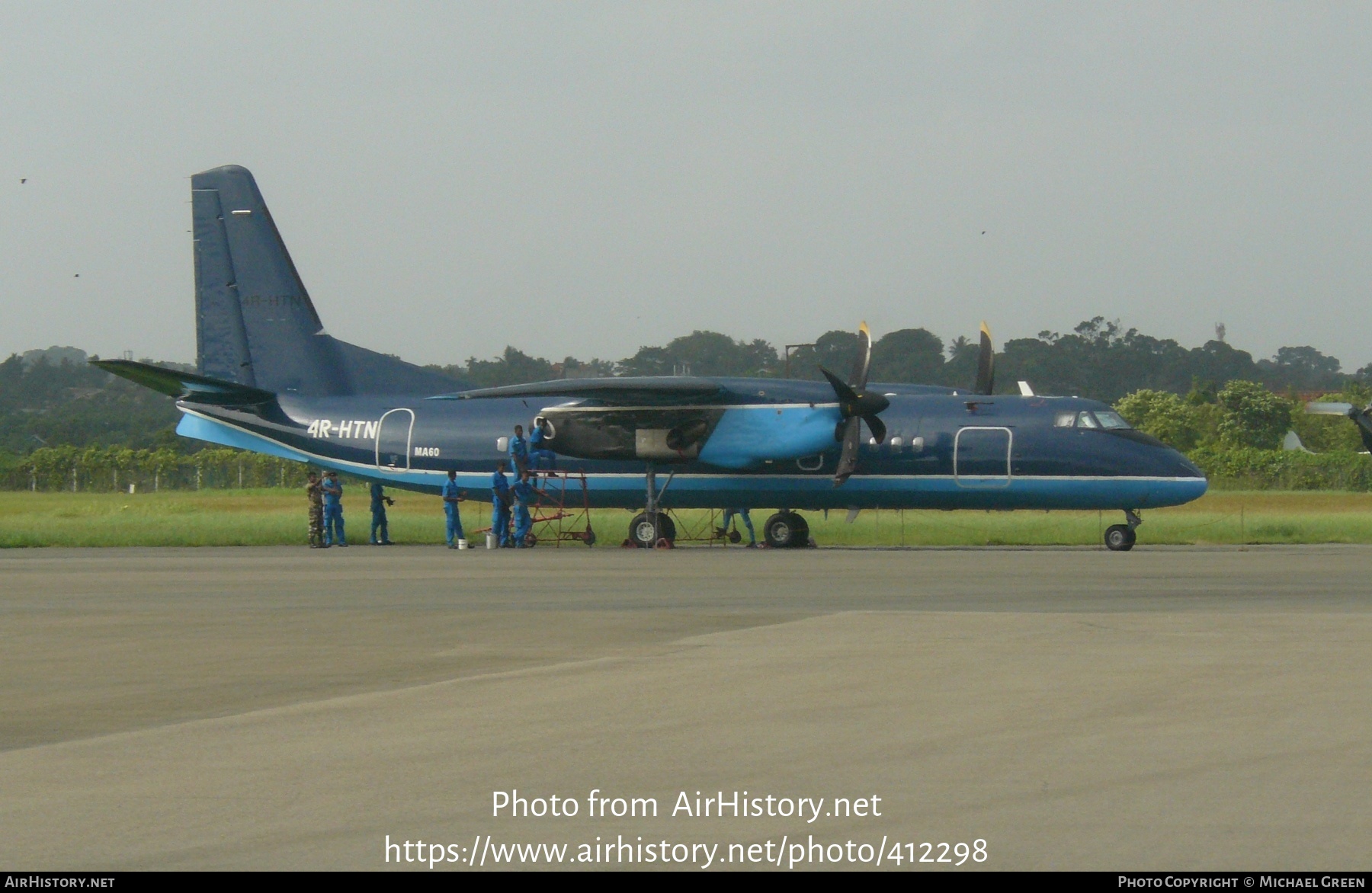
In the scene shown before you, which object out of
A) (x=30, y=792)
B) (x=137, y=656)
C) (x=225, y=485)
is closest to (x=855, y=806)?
(x=30, y=792)

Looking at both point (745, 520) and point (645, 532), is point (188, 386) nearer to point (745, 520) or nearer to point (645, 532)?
point (645, 532)

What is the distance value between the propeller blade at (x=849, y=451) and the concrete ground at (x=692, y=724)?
12.8m

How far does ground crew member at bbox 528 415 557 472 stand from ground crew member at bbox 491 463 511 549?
799 millimetres

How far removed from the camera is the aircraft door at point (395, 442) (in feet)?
115

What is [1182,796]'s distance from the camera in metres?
6.71

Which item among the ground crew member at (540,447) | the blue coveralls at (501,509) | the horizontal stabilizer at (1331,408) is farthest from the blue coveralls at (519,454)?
the horizontal stabilizer at (1331,408)

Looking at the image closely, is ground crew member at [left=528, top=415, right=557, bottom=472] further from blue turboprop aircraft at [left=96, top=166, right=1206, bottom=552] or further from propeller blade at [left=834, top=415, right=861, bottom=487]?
propeller blade at [left=834, top=415, right=861, bottom=487]

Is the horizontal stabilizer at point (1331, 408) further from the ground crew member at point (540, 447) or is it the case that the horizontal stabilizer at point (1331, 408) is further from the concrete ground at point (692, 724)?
the ground crew member at point (540, 447)

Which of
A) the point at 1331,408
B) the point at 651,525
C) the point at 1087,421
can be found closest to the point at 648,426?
the point at 651,525

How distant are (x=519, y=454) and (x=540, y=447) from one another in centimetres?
65

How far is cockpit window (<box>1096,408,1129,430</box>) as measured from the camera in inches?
1216

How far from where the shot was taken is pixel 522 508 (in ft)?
110
